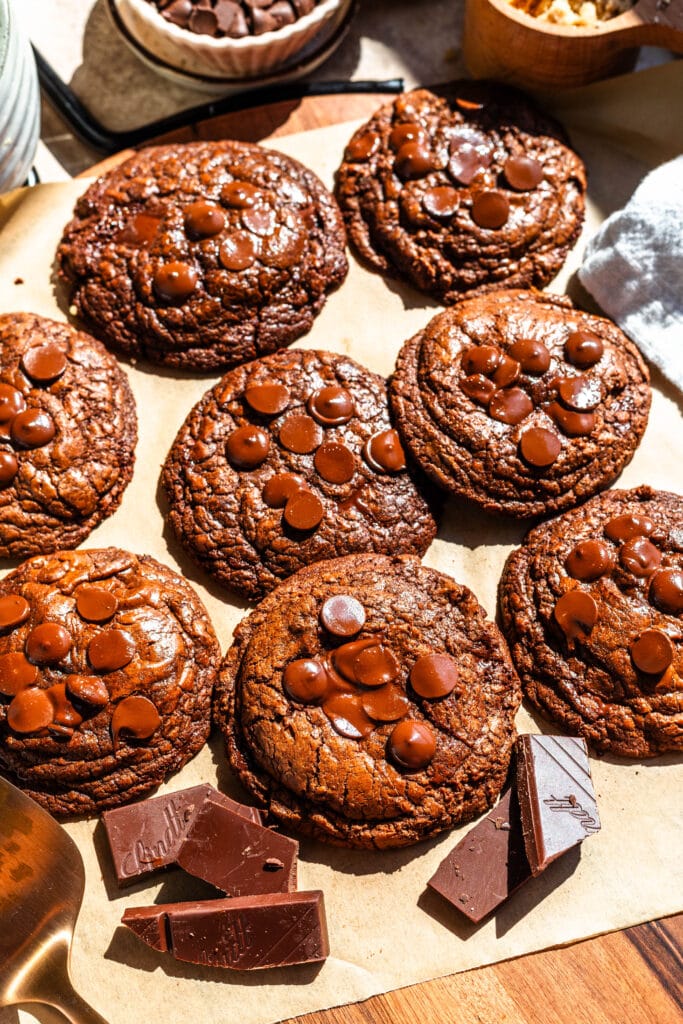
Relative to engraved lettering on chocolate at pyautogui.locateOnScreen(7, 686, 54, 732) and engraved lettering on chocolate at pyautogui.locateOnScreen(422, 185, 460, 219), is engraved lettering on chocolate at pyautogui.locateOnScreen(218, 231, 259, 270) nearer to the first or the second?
engraved lettering on chocolate at pyautogui.locateOnScreen(422, 185, 460, 219)

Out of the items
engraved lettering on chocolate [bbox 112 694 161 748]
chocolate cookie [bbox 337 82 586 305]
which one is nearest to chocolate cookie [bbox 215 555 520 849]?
engraved lettering on chocolate [bbox 112 694 161 748]

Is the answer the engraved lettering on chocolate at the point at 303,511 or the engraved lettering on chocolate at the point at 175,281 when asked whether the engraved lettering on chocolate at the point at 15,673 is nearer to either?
the engraved lettering on chocolate at the point at 303,511

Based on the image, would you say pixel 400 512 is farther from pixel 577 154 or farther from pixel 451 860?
pixel 577 154

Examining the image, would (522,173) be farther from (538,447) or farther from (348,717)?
(348,717)

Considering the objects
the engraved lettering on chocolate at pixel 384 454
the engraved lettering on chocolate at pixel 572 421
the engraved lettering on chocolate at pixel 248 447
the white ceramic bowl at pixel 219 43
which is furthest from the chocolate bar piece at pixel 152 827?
the white ceramic bowl at pixel 219 43

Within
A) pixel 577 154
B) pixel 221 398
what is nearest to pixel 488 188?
pixel 577 154

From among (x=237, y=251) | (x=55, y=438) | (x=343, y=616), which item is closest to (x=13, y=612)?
(x=55, y=438)
